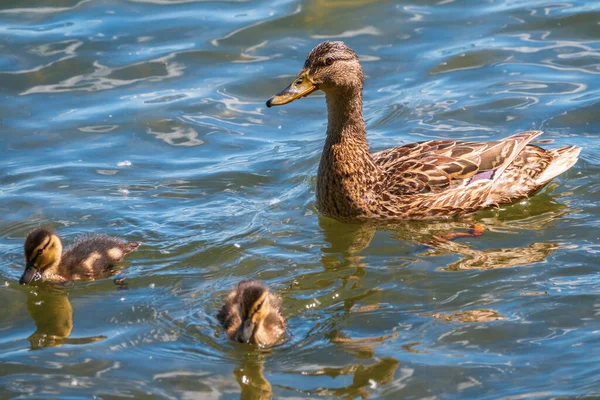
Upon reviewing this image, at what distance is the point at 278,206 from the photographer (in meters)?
9.15

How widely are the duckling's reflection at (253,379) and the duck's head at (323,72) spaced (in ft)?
9.37

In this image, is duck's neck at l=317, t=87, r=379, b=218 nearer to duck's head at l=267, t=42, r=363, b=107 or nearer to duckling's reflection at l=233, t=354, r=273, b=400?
duck's head at l=267, t=42, r=363, b=107

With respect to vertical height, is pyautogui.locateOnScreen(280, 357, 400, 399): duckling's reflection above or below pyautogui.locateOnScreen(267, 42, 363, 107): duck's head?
below

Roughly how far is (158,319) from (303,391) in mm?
1434

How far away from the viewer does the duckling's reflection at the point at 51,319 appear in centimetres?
696

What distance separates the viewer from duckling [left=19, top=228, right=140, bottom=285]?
760 centimetres

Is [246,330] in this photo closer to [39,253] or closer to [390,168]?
[39,253]

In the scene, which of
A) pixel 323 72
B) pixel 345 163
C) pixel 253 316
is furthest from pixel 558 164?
pixel 253 316

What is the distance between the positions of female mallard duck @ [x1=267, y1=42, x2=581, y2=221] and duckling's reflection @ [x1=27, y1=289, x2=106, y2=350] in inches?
99.6

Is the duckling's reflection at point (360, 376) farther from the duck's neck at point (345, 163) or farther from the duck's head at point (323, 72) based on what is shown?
the duck's head at point (323, 72)

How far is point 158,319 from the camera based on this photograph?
711 centimetres

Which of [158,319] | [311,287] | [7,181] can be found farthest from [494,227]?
[7,181]

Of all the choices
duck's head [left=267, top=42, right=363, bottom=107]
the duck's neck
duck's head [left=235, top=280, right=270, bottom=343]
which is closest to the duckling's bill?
duck's head [left=235, top=280, right=270, bottom=343]

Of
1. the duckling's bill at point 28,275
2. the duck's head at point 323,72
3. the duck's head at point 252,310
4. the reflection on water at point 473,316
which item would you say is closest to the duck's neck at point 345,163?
the duck's head at point 323,72
